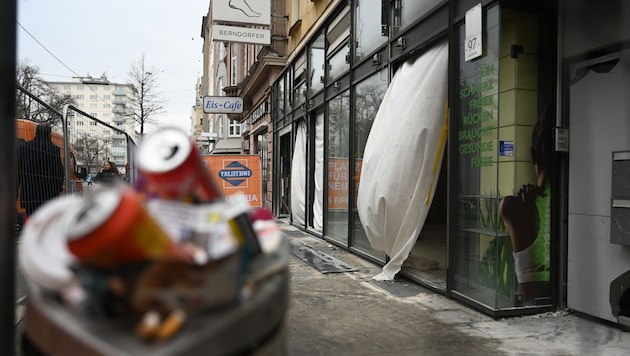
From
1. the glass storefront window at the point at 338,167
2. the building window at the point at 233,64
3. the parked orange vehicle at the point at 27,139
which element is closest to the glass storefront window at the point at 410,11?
the glass storefront window at the point at 338,167

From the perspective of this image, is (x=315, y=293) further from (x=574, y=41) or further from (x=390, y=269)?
(x=574, y=41)

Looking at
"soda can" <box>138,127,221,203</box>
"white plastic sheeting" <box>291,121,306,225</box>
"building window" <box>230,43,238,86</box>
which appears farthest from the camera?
"building window" <box>230,43,238,86</box>

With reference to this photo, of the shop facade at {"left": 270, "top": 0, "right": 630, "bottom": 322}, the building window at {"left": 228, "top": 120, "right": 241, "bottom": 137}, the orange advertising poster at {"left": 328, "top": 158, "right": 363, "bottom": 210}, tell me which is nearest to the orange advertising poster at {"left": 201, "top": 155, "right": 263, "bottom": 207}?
the orange advertising poster at {"left": 328, "top": 158, "right": 363, "bottom": 210}

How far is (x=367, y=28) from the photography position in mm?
7867

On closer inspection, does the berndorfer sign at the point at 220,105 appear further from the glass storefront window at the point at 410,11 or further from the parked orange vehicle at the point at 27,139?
the glass storefront window at the point at 410,11

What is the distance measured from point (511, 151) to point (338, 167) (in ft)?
16.1

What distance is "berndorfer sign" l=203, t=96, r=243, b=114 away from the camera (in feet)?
58.3

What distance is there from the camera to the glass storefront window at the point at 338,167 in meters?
8.94

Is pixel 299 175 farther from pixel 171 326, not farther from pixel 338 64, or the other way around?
pixel 171 326

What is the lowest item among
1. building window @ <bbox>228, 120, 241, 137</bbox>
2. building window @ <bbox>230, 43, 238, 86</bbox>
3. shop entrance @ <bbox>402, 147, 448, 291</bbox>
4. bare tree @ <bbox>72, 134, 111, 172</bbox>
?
shop entrance @ <bbox>402, 147, 448, 291</bbox>

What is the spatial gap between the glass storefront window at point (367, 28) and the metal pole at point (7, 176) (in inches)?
228

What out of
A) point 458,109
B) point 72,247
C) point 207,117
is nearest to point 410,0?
point 458,109

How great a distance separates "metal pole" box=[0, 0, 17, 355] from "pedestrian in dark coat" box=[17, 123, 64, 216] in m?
2.86

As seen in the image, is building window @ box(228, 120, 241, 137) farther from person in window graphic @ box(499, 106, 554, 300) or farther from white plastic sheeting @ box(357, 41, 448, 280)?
person in window graphic @ box(499, 106, 554, 300)
